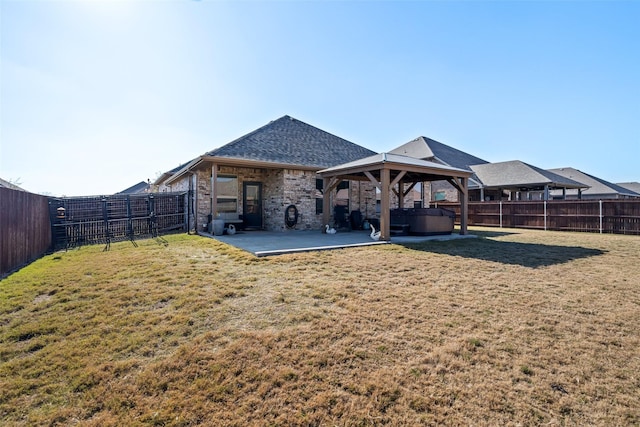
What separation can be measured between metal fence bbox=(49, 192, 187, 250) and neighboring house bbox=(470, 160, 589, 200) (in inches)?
757

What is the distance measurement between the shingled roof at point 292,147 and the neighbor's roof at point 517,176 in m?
10.4

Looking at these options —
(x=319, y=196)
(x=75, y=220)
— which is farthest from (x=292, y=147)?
(x=75, y=220)

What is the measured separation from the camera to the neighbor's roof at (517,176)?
1899 centimetres

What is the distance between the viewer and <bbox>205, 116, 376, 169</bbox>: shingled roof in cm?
1108

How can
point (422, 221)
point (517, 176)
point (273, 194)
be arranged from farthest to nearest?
point (517, 176), point (273, 194), point (422, 221)

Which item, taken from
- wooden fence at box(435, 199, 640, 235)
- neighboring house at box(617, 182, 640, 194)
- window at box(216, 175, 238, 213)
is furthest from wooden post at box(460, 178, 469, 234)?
neighboring house at box(617, 182, 640, 194)

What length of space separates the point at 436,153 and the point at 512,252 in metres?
17.7

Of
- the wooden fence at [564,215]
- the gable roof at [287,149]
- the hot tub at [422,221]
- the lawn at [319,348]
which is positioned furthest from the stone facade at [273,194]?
the wooden fence at [564,215]

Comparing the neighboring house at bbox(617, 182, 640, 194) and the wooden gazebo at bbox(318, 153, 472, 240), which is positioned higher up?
the neighboring house at bbox(617, 182, 640, 194)

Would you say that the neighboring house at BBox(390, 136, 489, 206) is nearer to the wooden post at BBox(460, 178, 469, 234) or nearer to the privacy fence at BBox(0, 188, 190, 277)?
the wooden post at BBox(460, 178, 469, 234)

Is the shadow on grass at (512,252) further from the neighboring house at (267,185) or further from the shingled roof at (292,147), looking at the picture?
the shingled roof at (292,147)

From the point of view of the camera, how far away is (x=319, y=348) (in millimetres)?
2754

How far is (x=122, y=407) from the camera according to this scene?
Answer: 2094 mm

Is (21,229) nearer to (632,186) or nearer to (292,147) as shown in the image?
(292,147)
